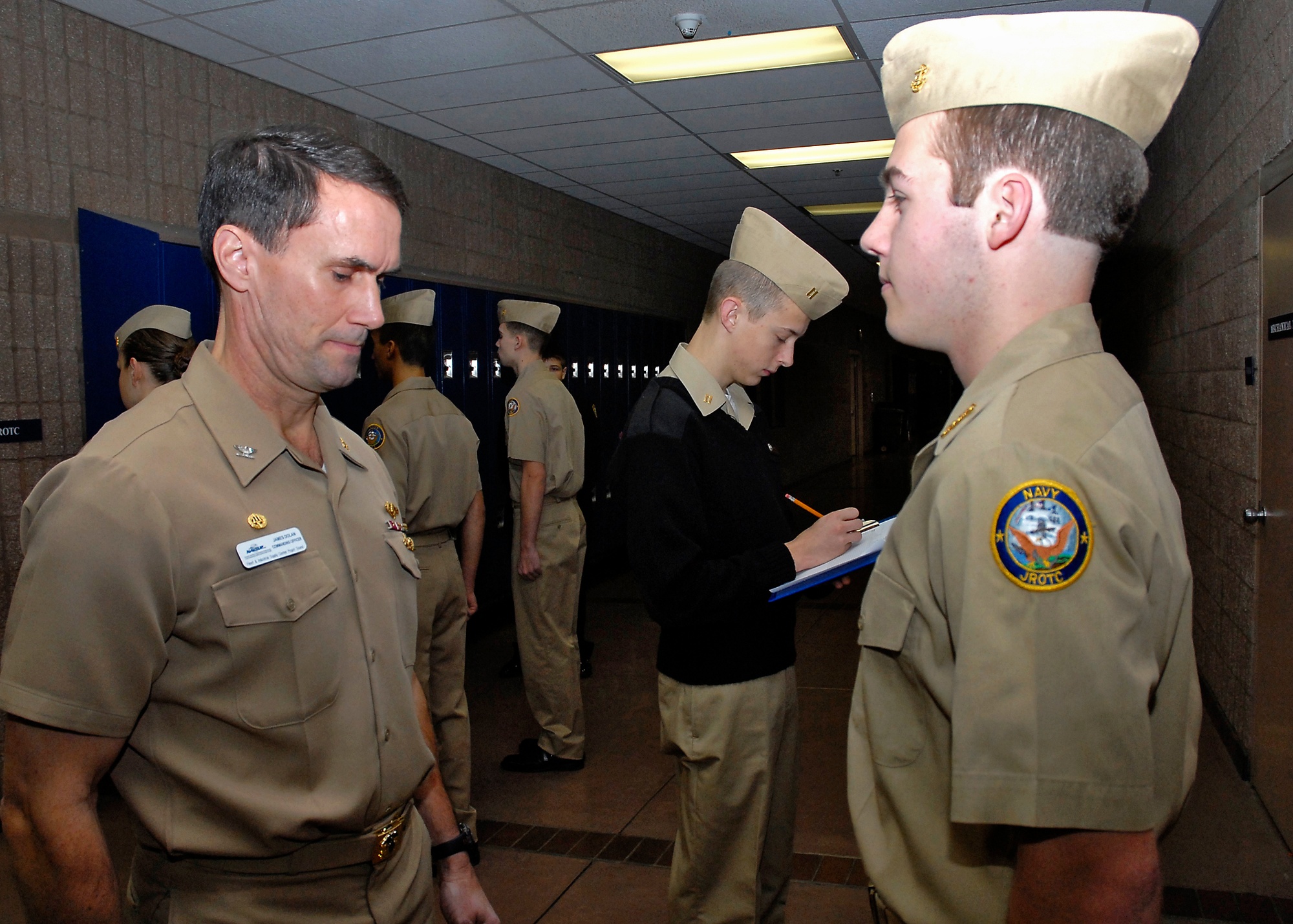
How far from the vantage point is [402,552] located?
1.27 metres

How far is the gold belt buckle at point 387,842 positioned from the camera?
1.13 m

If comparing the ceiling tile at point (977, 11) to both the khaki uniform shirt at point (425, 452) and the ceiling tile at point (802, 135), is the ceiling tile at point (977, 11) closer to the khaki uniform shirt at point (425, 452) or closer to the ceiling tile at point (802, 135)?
the ceiling tile at point (802, 135)

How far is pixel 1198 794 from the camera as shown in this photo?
2969 millimetres

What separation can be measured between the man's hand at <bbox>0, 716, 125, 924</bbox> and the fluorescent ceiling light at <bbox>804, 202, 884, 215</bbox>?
6.91 meters

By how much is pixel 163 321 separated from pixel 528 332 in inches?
57.7

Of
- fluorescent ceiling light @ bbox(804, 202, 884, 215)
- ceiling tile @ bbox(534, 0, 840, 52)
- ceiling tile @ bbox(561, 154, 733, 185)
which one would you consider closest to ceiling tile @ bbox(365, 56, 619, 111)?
ceiling tile @ bbox(534, 0, 840, 52)

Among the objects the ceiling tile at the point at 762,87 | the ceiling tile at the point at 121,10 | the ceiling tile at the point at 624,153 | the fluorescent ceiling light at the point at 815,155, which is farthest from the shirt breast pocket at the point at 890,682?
the fluorescent ceiling light at the point at 815,155

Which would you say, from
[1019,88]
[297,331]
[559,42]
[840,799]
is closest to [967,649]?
[1019,88]

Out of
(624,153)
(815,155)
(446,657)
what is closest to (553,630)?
(446,657)

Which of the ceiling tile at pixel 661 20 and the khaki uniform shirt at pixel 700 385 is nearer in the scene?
the khaki uniform shirt at pixel 700 385

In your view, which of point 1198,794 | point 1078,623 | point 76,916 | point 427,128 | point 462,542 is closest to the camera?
point 1078,623

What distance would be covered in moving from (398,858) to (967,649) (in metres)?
0.84

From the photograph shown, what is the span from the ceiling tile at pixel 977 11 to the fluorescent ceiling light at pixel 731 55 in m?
0.12

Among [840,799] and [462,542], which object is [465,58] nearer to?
[462,542]
